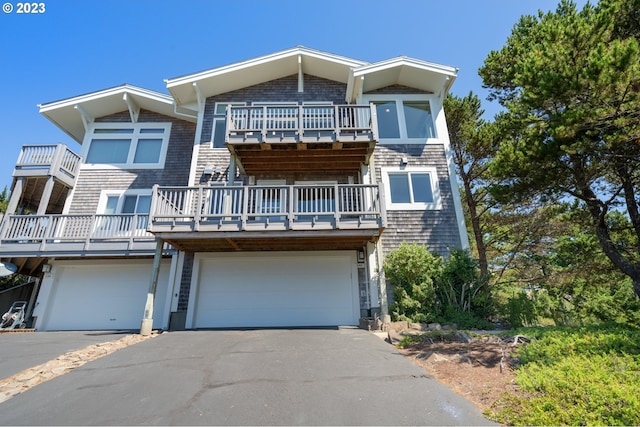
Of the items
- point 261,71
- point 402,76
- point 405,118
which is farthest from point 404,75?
point 261,71

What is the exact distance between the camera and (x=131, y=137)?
11.7 metres

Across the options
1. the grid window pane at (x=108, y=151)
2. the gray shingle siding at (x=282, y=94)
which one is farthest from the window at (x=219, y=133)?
the grid window pane at (x=108, y=151)

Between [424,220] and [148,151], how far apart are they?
10997 millimetres

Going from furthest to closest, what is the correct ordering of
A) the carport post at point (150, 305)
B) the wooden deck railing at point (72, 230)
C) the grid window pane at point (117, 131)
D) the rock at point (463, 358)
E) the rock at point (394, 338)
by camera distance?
the grid window pane at point (117, 131), the wooden deck railing at point (72, 230), the carport post at point (150, 305), the rock at point (394, 338), the rock at point (463, 358)

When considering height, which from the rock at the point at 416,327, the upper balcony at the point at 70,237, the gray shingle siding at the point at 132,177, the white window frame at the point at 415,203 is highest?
the gray shingle siding at the point at 132,177

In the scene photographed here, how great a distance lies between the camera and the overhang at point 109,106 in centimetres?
1124

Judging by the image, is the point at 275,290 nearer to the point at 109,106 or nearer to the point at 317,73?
the point at 317,73

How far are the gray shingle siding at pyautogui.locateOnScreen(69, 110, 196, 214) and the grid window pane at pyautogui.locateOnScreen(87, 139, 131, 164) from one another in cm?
51

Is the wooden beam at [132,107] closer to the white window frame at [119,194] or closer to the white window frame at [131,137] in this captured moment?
the white window frame at [131,137]

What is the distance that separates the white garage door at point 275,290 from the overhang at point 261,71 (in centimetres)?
657

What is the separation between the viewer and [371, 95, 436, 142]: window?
10500 mm

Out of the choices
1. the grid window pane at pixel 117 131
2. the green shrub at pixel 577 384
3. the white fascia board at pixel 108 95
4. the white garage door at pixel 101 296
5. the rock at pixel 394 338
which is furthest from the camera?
the grid window pane at pixel 117 131

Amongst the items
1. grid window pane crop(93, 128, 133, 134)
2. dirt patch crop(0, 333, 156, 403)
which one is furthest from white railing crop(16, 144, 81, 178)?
dirt patch crop(0, 333, 156, 403)

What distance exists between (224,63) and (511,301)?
1250 centimetres
